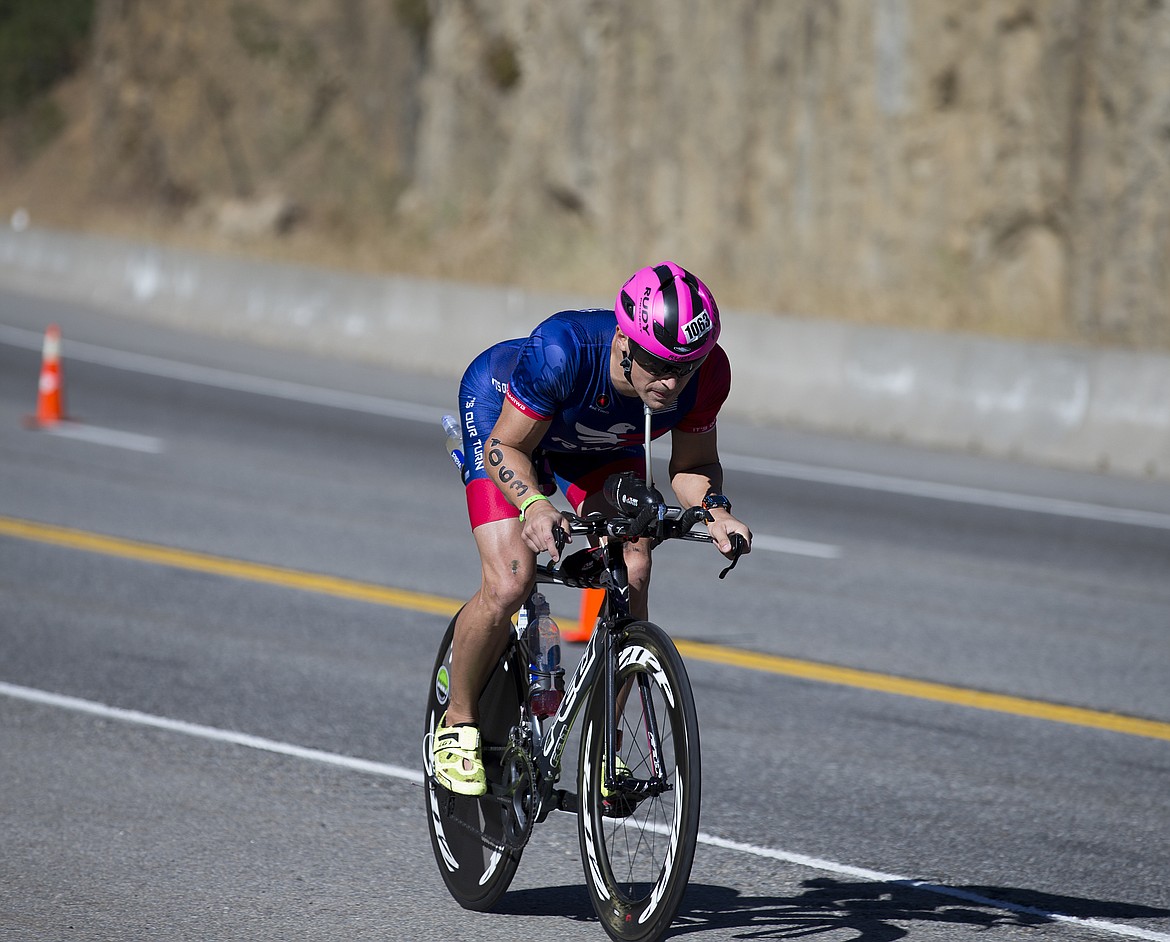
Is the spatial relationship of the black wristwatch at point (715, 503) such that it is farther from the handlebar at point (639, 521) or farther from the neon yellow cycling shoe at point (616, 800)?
the neon yellow cycling shoe at point (616, 800)

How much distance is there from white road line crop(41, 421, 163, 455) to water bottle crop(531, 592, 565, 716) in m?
9.62

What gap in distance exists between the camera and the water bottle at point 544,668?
5066 mm

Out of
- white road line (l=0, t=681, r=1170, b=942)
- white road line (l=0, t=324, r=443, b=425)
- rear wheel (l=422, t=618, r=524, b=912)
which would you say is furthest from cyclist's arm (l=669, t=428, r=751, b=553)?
white road line (l=0, t=324, r=443, b=425)

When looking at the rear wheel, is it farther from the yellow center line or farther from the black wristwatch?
the yellow center line

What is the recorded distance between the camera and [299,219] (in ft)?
130

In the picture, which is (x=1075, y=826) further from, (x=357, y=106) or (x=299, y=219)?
(x=357, y=106)

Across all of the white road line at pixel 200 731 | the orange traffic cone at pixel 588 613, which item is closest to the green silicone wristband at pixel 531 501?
the white road line at pixel 200 731

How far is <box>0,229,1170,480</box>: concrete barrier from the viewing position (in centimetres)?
1537

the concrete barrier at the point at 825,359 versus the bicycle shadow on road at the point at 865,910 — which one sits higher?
the concrete barrier at the point at 825,359

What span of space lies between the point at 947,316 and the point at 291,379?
26.0 feet

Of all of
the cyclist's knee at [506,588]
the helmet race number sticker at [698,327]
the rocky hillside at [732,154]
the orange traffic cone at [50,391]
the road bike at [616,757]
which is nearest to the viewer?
the road bike at [616,757]

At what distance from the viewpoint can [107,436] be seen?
14.8 meters

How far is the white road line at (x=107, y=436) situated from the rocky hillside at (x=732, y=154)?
9143 millimetres

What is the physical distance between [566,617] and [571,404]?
4.58 m
